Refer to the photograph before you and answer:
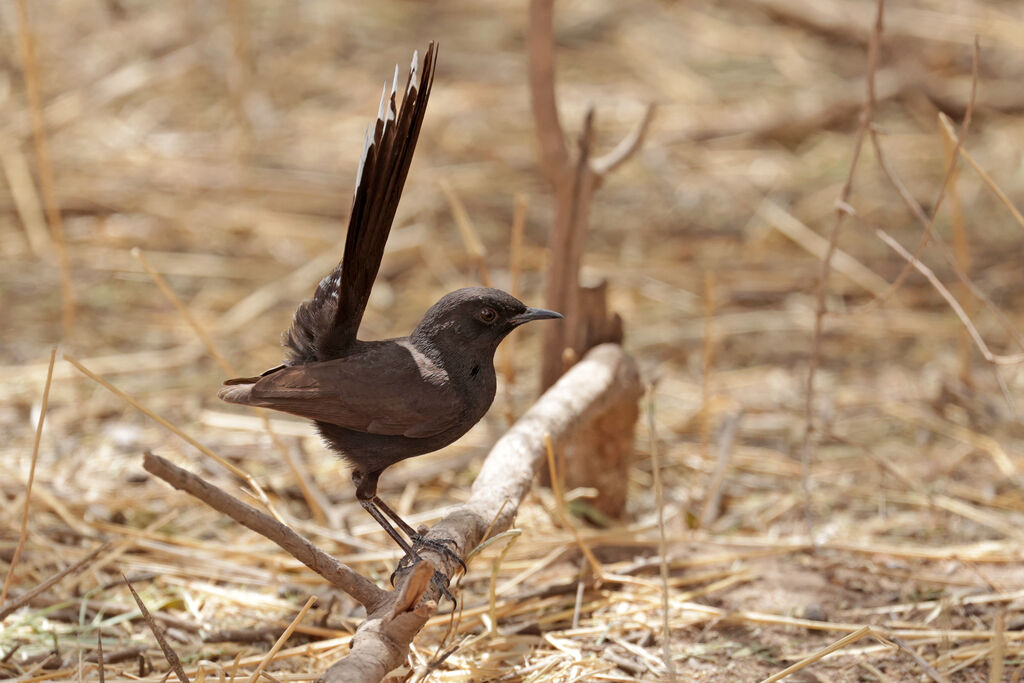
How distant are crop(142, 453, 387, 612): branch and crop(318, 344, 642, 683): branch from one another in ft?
0.28

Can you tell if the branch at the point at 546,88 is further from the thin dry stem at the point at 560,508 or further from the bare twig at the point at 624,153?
the thin dry stem at the point at 560,508

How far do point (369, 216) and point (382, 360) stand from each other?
1.36ft

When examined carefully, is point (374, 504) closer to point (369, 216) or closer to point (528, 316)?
point (528, 316)

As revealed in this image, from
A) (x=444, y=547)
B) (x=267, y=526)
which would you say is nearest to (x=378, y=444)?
(x=444, y=547)

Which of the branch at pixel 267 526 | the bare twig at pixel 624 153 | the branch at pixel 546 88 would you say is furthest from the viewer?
the bare twig at pixel 624 153

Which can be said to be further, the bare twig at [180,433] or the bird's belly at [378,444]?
the bird's belly at [378,444]

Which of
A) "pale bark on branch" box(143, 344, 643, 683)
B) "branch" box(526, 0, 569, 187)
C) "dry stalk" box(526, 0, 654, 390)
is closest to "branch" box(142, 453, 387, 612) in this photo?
"pale bark on branch" box(143, 344, 643, 683)

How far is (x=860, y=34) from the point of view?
9000mm

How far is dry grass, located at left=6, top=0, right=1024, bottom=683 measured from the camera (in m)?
3.37

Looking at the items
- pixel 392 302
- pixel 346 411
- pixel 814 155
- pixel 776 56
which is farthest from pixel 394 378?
pixel 776 56

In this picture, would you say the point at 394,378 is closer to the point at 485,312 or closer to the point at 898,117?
the point at 485,312

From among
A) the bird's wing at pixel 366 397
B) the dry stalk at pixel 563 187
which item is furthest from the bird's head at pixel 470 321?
the dry stalk at pixel 563 187

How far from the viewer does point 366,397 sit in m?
2.78

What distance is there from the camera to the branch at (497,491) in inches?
89.9
